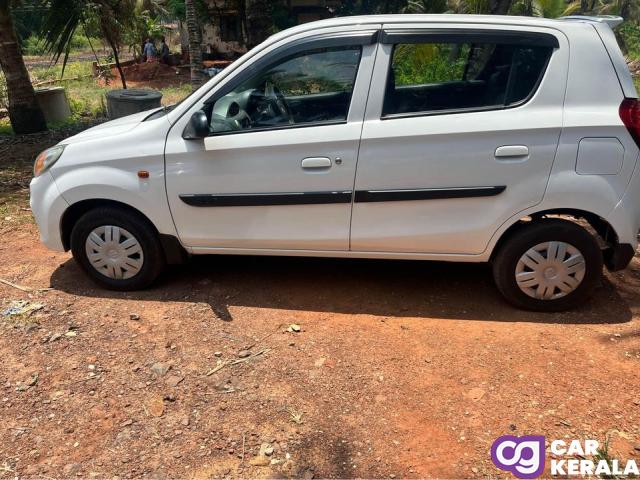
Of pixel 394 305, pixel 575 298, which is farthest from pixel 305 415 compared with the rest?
pixel 575 298

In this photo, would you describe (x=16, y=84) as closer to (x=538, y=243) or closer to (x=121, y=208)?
(x=121, y=208)

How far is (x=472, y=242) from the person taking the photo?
11.8ft

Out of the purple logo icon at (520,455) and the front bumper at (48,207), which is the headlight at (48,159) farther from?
the purple logo icon at (520,455)

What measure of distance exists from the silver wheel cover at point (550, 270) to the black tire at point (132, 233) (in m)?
2.57

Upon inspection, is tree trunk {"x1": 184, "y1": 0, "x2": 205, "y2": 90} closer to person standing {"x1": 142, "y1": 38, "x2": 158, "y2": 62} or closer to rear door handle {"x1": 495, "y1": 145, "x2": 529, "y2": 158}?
rear door handle {"x1": 495, "y1": 145, "x2": 529, "y2": 158}

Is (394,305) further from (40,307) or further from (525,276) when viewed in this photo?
(40,307)

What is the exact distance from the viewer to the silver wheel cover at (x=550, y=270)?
11.6 feet

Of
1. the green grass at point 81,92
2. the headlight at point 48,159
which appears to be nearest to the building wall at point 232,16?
the green grass at point 81,92

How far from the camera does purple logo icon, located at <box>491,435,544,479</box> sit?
2.48m

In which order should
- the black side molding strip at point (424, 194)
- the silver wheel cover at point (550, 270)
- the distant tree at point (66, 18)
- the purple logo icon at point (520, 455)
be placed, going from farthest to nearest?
the distant tree at point (66, 18), the silver wheel cover at point (550, 270), the black side molding strip at point (424, 194), the purple logo icon at point (520, 455)

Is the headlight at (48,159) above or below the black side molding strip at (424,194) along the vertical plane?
above

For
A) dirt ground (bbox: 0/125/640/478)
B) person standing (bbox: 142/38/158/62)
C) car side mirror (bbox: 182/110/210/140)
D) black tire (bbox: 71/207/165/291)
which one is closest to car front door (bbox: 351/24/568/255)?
dirt ground (bbox: 0/125/640/478)

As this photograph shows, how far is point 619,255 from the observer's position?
3.53 meters

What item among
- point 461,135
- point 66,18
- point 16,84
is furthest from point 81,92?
point 461,135
